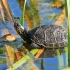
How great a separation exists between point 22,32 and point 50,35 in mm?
375

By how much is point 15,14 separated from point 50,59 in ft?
5.31

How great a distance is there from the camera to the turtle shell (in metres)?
3.34

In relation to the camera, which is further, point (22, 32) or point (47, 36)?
point (22, 32)

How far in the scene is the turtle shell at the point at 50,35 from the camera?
11.0 feet

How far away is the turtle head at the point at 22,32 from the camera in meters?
3.40

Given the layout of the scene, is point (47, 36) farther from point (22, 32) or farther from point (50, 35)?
point (22, 32)

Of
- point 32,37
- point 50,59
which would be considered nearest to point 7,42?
point 32,37

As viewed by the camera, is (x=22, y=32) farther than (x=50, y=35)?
Yes

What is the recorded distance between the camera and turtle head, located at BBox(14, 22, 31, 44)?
3.40m

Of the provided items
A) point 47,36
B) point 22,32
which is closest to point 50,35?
point 47,36

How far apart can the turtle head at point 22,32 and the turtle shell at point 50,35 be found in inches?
3.0

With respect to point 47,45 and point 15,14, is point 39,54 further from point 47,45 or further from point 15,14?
point 15,14

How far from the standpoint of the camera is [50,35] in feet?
11.0

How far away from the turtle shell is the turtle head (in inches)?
3.0
